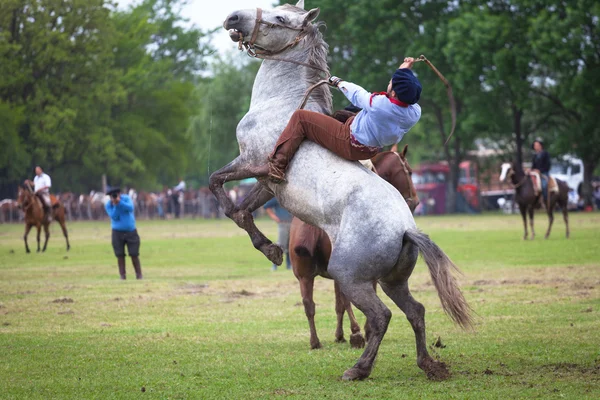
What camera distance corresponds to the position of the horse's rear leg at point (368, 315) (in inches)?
305

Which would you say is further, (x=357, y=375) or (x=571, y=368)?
(x=571, y=368)

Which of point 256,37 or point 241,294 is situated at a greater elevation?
point 256,37

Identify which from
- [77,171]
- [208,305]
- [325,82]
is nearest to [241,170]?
[325,82]

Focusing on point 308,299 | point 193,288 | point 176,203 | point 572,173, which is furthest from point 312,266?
point 176,203

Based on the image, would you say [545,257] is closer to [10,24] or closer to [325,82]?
[325,82]

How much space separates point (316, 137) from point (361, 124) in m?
0.48

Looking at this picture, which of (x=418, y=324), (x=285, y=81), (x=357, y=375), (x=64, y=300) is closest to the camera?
(x=357, y=375)

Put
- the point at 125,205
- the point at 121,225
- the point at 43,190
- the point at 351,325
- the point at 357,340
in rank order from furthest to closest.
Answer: the point at 43,190, the point at 125,205, the point at 121,225, the point at 351,325, the point at 357,340

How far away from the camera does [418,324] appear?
7.97m

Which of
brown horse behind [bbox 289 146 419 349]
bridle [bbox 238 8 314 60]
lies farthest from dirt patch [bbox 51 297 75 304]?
bridle [bbox 238 8 314 60]

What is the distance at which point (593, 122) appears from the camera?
48094 mm

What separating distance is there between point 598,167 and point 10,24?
1628 inches

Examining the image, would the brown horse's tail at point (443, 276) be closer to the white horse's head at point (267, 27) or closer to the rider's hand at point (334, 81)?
the rider's hand at point (334, 81)

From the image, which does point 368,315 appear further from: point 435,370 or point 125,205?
point 125,205
